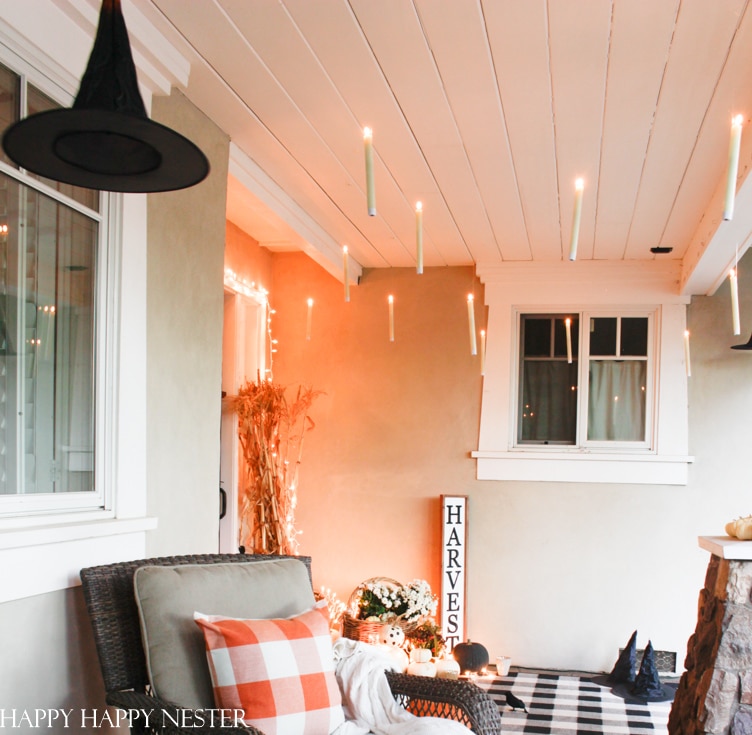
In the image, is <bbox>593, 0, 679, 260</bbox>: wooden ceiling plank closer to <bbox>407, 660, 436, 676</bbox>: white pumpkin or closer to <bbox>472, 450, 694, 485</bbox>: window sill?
<bbox>472, 450, 694, 485</bbox>: window sill

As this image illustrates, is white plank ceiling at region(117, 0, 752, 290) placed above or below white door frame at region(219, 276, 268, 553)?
above

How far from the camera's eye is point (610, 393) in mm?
5305

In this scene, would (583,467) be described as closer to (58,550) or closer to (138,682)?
(138,682)

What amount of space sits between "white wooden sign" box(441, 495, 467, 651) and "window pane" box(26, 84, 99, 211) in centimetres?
337

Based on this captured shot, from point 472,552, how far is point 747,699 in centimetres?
227

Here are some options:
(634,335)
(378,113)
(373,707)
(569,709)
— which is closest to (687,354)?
(634,335)

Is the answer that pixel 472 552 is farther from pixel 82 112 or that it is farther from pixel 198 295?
pixel 82 112

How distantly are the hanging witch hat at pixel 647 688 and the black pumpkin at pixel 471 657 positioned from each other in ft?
2.43

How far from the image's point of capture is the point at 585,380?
5.33 metres

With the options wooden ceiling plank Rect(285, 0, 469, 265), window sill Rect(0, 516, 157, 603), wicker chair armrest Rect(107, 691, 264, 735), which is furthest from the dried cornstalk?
wicker chair armrest Rect(107, 691, 264, 735)

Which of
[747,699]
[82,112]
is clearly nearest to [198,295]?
[82,112]

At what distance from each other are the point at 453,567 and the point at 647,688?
1.30 meters

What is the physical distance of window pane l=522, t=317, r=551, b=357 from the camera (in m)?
5.42

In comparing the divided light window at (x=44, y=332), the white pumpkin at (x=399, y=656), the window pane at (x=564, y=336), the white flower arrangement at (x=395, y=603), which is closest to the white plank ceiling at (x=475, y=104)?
the divided light window at (x=44, y=332)
